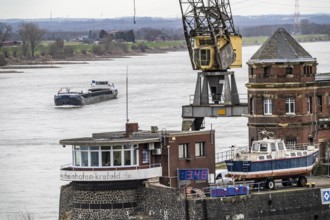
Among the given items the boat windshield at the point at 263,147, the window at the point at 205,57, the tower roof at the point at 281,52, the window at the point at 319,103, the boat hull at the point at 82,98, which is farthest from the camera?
the boat hull at the point at 82,98

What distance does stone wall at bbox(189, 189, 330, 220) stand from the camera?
4966cm

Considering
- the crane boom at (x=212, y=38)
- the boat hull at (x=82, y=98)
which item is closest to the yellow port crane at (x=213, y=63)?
the crane boom at (x=212, y=38)

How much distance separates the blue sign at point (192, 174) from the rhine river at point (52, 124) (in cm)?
993

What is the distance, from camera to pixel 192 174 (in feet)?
169

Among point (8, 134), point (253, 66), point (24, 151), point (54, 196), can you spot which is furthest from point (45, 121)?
point (253, 66)

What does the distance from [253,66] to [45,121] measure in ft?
193

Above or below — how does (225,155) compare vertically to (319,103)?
below

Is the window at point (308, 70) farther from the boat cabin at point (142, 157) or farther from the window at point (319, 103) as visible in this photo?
the boat cabin at point (142, 157)

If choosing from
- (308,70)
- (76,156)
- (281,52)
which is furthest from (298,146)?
(76,156)

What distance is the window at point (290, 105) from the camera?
57562 millimetres

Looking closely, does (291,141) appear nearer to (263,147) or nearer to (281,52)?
(281,52)

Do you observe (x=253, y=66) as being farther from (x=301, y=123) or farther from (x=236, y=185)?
(x=236, y=185)

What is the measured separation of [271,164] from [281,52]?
23.4 feet

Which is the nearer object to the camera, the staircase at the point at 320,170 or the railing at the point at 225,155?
the railing at the point at 225,155
